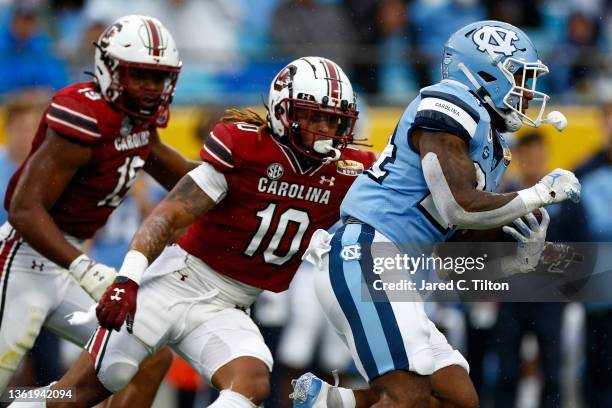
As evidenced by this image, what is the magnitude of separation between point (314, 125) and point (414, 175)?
1.97ft

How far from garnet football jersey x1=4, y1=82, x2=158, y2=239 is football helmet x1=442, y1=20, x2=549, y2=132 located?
1.61 metres

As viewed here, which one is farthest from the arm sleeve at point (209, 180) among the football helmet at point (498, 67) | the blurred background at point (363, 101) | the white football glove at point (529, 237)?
the blurred background at point (363, 101)

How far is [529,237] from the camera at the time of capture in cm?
546

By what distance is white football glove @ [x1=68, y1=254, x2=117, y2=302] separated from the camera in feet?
18.9

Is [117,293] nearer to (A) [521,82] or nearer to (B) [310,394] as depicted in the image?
(B) [310,394]

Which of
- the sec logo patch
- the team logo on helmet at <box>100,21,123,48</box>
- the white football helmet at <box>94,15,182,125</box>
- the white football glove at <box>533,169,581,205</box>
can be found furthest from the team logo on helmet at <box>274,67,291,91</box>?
Answer: the white football glove at <box>533,169,581,205</box>

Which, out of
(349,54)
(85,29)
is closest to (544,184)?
(349,54)

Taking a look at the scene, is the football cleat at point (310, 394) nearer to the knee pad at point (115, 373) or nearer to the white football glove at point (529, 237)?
the knee pad at point (115, 373)

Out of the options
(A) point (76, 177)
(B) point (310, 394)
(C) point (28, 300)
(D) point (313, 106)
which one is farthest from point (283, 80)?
(C) point (28, 300)

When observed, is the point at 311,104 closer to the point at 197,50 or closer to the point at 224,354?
the point at 224,354

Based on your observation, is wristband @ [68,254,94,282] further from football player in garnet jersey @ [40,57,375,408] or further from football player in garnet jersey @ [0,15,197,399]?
football player in garnet jersey @ [40,57,375,408]

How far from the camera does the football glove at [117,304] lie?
5.27m

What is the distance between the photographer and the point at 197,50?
10.1 meters

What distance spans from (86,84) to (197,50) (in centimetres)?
391
